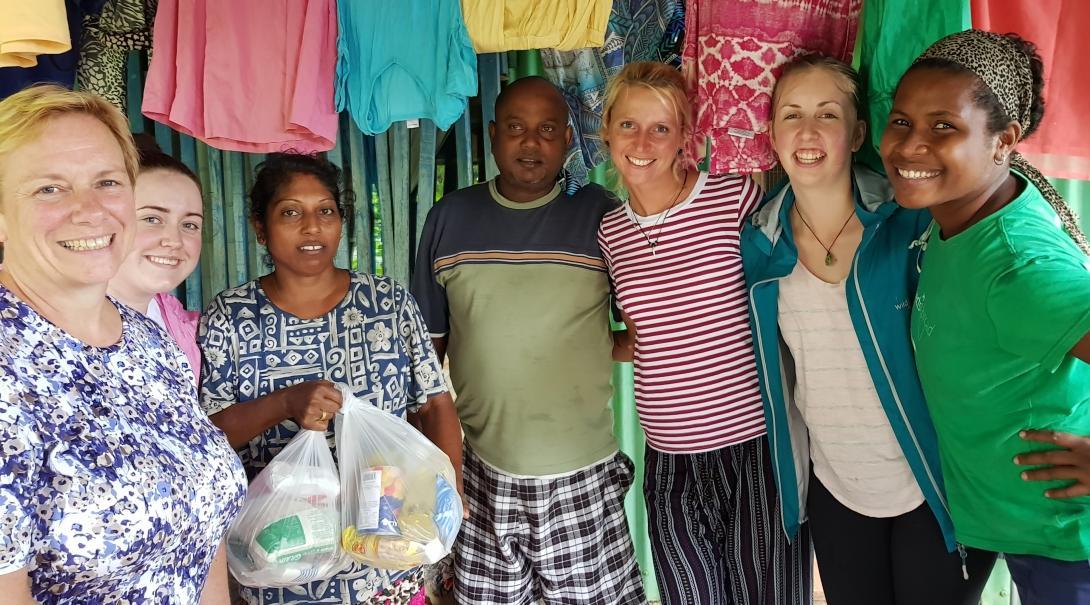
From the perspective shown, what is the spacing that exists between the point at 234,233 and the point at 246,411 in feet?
4.40

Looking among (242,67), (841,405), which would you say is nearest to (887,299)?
(841,405)

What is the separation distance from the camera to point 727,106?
248 centimetres

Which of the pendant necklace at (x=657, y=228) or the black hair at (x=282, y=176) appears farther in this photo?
the pendant necklace at (x=657, y=228)

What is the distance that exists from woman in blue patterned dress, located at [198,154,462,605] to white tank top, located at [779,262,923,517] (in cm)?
107

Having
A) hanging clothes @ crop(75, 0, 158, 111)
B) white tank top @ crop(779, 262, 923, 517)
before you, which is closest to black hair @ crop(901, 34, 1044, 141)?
white tank top @ crop(779, 262, 923, 517)

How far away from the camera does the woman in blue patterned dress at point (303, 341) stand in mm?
2193

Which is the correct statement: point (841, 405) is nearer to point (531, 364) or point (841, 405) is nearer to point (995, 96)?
point (995, 96)

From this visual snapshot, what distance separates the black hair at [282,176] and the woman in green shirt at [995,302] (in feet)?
4.85

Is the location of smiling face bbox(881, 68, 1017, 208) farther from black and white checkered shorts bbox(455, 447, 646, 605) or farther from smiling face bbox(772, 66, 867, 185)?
black and white checkered shorts bbox(455, 447, 646, 605)

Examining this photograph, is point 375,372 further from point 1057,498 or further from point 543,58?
point 1057,498

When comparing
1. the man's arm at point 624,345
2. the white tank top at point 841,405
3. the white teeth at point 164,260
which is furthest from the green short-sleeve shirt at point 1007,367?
the white teeth at point 164,260

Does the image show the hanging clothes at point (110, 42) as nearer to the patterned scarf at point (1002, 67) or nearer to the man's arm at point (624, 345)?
the man's arm at point (624, 345)

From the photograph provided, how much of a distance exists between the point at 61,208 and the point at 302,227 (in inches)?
31.0

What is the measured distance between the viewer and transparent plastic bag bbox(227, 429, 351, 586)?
198cm
